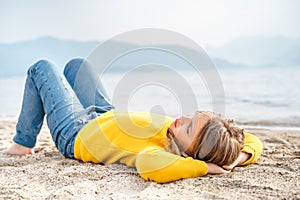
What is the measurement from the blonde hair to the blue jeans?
0.62m

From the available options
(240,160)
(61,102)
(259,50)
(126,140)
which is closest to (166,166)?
(126,140)

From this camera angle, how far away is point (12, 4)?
15.2m

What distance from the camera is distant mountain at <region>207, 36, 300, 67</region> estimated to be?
17.2 metres

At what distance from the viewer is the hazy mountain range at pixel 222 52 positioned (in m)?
16.2

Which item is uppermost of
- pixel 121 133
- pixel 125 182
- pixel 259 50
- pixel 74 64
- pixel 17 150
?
pixel 74 64

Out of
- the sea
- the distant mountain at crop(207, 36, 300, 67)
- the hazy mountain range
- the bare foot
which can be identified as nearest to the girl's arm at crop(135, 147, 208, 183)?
the bare foot

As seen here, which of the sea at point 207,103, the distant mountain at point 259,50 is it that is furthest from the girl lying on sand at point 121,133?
the distant mountain at point 259,50

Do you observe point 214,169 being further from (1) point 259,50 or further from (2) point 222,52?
(1) point 259,50

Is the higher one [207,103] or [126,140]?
[126,140]

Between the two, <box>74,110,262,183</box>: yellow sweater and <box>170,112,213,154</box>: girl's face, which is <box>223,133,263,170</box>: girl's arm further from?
<box>170,112,213,154</box>: girl's face

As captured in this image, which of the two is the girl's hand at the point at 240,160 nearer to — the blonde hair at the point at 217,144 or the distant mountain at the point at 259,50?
the blonde hair at the point at 217,144

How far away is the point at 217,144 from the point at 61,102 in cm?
96

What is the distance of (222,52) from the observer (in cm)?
1767

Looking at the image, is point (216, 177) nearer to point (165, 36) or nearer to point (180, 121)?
point (180, 121)
